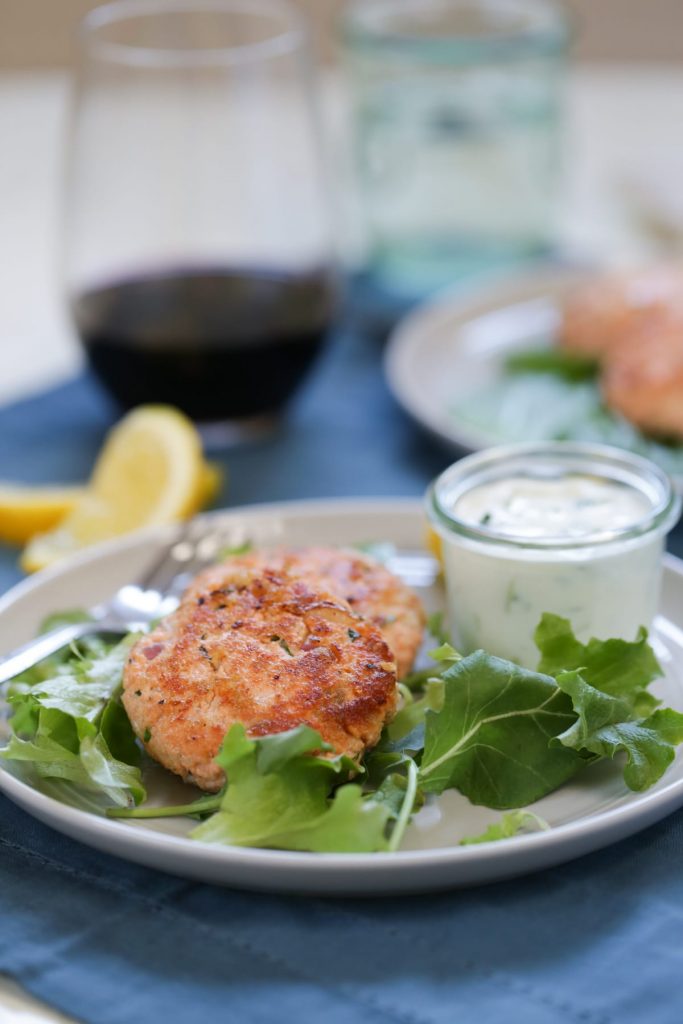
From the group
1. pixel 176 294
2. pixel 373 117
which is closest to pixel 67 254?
pixel 176 294

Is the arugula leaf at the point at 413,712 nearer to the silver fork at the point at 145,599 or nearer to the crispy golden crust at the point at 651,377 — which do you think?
the silver fork at the point at 145,599

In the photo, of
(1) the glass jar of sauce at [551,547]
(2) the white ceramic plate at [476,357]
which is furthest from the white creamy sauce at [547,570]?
(2) the white ceramic plate at [476,357]

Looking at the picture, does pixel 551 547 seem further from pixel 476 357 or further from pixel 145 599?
pixel 476 357

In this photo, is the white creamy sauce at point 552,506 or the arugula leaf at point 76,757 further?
the white creamy sauce at point 552,506

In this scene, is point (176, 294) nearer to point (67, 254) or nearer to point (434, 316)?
point (67, 254)

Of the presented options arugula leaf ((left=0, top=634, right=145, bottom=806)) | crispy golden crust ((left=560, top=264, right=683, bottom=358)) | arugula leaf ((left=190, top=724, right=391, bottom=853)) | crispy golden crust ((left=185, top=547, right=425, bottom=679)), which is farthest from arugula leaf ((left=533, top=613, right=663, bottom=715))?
crispy golden crust ((left=560, top=264, right=683, bottom=358))

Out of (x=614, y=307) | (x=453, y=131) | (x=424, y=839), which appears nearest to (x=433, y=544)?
(x=424, y=839)
